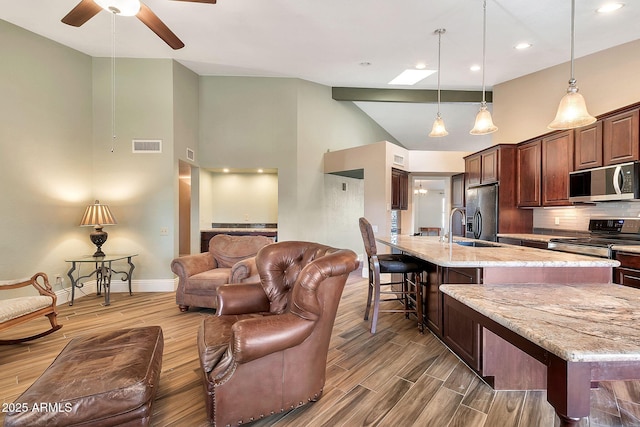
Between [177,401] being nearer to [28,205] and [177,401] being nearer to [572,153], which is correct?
[28,205]

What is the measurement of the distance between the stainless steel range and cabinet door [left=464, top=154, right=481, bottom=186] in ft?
6.30

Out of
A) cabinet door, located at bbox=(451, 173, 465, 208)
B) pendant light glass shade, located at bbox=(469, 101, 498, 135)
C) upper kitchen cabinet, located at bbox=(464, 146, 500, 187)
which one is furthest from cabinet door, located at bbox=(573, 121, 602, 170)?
cabinet door, located at bbox=(451, 173, 465, 208)

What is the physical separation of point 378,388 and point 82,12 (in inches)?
154

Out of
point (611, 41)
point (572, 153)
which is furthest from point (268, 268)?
point (611, 41)

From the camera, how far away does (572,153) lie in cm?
397

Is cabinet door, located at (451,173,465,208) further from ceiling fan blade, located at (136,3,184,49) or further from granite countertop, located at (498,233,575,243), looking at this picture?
ceiling fan blade, located at (136,3,184,49)

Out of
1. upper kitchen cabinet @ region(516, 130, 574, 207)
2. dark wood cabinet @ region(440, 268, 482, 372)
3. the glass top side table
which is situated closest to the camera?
dark wood cabinet @ region(440, 268, 482, 372)

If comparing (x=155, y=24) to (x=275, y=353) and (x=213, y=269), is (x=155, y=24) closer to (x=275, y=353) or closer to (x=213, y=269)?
(x=213, y=269)

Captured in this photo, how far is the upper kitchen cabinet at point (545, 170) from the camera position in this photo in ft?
13.3

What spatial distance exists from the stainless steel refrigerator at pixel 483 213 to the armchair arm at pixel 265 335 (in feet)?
13.8

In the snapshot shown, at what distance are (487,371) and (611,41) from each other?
4.68m

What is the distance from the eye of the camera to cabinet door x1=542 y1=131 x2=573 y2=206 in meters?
4.04

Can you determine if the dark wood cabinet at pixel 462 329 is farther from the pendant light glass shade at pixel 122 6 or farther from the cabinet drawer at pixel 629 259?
the pendant light glass shade at pixel 122 6

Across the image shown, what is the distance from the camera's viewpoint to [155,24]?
2.78 m
